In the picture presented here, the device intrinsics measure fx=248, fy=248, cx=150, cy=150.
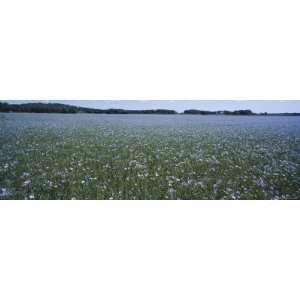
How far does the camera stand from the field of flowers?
18.3 feet

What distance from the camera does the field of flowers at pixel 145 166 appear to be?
559cm

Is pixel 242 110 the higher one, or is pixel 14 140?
pixel 242 110

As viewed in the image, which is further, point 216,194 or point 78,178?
point 78,178

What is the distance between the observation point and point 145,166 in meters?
6.90

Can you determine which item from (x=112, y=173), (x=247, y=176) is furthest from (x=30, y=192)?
(x=247, y=176)

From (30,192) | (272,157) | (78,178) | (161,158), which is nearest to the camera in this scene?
(30,192)

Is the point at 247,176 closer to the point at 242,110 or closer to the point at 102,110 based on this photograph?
the point at 242,110

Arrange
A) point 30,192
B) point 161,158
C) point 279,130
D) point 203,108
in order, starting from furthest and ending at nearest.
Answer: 1. point 279,130
2. point 203,108
3. point 161,158
4. point 30,192

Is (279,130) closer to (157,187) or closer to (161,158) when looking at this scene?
(161,158)

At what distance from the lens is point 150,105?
977cm

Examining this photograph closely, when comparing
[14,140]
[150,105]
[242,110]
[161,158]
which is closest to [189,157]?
[161,158]

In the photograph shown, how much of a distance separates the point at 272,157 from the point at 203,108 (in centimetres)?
327

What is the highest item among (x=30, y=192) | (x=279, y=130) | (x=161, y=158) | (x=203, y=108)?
(x=203, y=108)

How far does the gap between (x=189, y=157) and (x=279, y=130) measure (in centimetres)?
807
